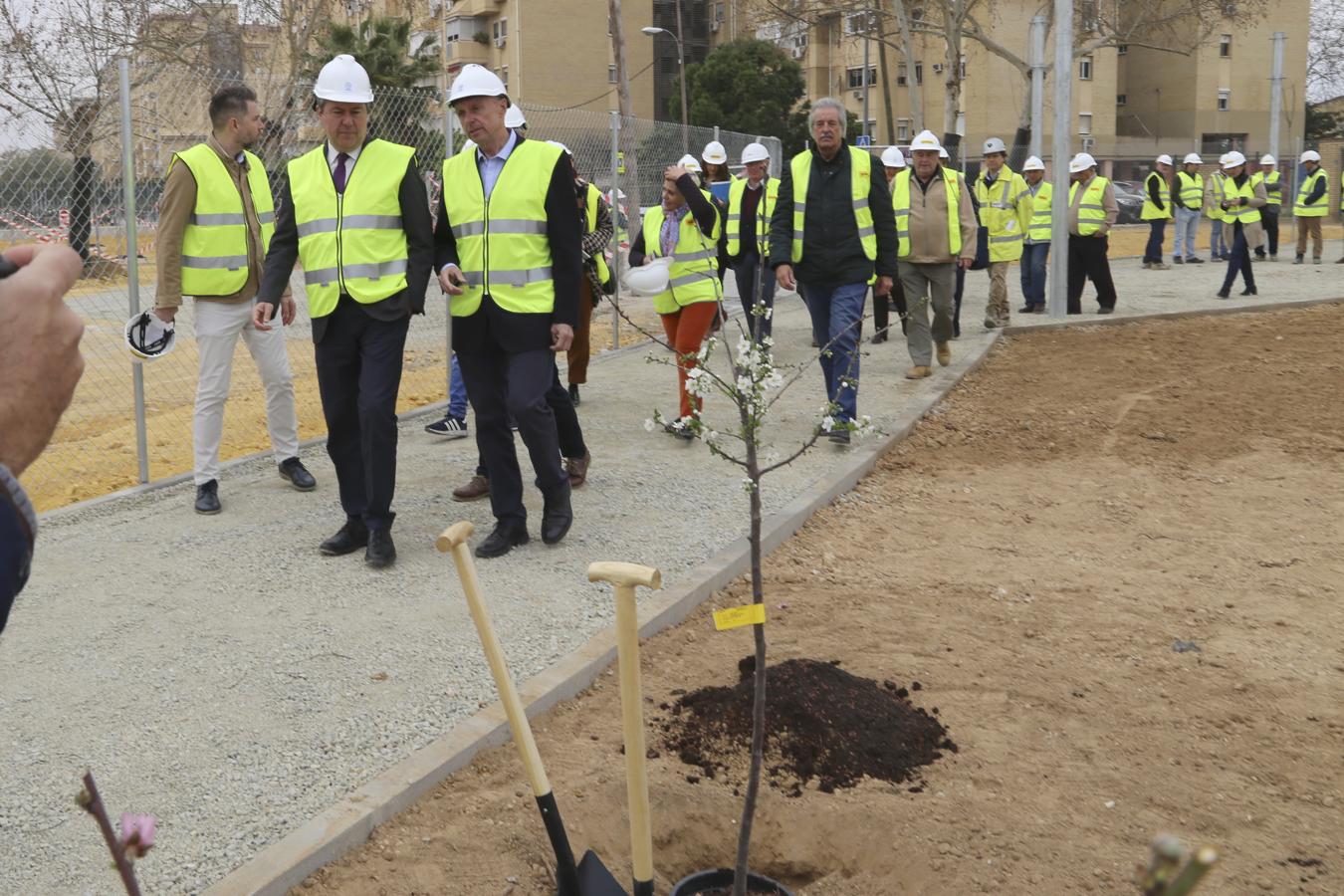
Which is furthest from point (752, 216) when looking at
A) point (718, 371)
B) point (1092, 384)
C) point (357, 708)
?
point (357, 708)

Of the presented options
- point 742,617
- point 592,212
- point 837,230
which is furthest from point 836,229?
point 742,617

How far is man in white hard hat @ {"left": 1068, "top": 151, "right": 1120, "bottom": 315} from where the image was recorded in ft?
55.7

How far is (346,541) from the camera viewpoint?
655 cm

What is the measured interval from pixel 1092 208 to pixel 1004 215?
1.92 meters

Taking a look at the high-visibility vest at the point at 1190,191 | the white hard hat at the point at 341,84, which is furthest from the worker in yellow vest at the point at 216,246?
the high-visibility vest at the point at 1190,191

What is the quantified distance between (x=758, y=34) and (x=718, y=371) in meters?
59.0

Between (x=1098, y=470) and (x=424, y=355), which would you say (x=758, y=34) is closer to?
(x=424, y=355)

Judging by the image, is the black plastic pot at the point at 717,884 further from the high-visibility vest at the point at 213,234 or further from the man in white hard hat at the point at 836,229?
the man in white hard hat at the point at 836,229

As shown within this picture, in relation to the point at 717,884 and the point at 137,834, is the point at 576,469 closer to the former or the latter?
the point at 717,884

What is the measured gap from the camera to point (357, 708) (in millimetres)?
4539

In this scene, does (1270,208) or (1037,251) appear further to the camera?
(1270,208)

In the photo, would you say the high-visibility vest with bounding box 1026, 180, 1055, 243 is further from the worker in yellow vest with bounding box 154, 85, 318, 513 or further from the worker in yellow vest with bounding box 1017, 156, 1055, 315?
the worker in yellow vest with bounding box 154, 85, 318, 513

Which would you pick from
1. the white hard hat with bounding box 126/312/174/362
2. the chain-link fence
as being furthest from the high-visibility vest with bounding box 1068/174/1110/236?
the white hard hat with bounding box 126/312/174/362

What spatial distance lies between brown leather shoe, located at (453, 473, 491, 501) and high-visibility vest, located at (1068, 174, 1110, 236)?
11.5 m
